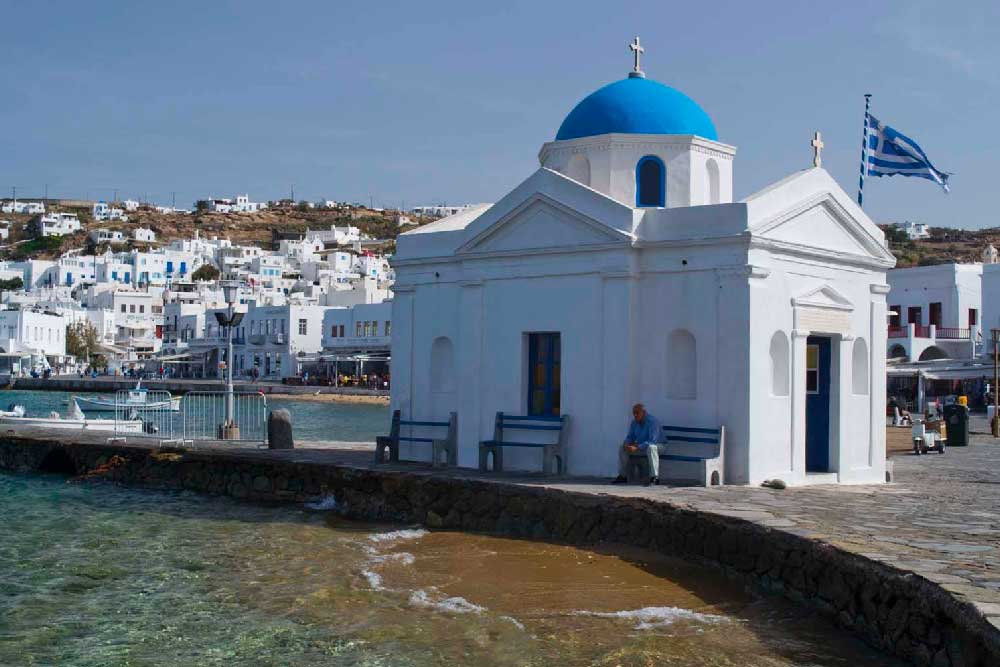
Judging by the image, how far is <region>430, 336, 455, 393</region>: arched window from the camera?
1841 centimetres

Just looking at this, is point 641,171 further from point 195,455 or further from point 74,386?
point 74,386

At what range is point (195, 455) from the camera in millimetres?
20750

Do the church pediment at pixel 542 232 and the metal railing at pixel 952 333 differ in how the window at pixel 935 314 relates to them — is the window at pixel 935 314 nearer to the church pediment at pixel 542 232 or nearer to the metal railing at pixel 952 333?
the metal railing at pixel 952 333

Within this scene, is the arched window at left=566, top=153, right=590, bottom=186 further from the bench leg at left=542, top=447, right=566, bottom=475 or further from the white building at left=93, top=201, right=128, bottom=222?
the white building at left=93, top=201, right=128, bottom=222

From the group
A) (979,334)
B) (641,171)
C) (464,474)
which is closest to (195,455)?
(464,474)

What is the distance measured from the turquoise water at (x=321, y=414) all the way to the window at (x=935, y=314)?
26.2m

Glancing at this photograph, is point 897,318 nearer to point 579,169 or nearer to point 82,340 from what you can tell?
point 579,169

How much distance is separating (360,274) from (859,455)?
10080 centimetres

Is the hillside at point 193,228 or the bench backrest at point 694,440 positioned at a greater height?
the hillside at point 193,228

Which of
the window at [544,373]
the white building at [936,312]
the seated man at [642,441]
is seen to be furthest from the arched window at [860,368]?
the white building at [936,312]

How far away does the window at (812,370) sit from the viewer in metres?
16.8

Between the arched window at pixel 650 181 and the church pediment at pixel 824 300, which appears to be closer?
the church pediment at pixel 824 300

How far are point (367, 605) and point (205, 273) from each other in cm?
12469

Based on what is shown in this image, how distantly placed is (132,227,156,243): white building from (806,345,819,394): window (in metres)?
161
